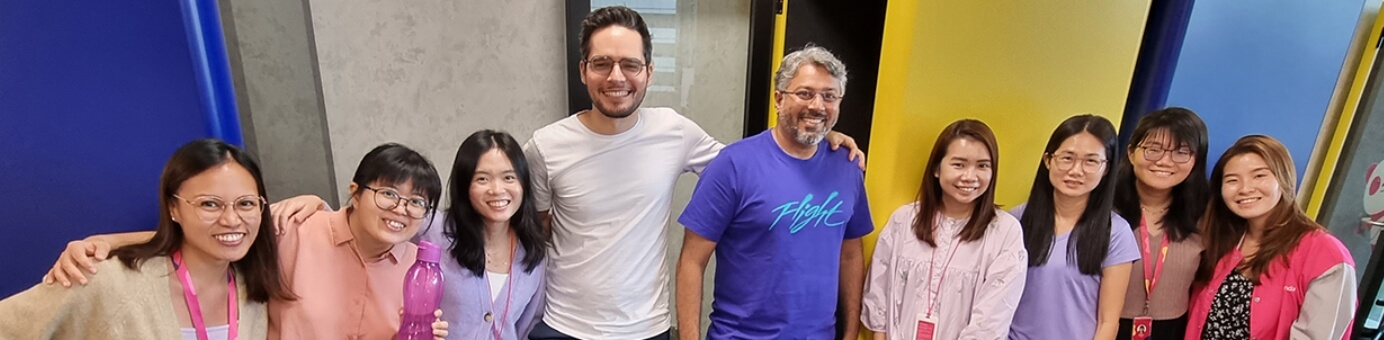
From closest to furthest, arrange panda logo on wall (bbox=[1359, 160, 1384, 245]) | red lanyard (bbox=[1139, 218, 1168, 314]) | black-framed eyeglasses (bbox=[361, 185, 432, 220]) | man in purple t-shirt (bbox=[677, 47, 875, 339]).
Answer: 1. black-framed eyeglasses (bbox=[361, 185, 432, 220])
2. man in purple t-shirt (bbox=[677, 47, 875, 339])
3. red lanyard (bbox=[1139, 218, 1168, 314])
4. panda logo on wall (bbox=[1359, 160, 1384, 245])

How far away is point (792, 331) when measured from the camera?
74.6 inches

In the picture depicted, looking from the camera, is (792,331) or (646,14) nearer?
(792,331)

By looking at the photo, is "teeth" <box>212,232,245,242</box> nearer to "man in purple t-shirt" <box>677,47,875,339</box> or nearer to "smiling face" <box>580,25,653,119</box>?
"smiling face" <box>580,25,653,119</box>

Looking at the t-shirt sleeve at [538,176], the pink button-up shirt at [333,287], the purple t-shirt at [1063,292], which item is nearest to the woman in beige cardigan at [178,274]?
the pink button-up shirt at [333,287]

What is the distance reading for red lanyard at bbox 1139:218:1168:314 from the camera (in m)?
2.01

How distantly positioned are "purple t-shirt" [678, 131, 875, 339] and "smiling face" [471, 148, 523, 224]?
1.53ft

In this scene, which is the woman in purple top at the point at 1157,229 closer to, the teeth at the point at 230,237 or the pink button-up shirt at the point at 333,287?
the pink button-up shirt at the point at 333,287

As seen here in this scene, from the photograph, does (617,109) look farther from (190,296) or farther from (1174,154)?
(1174,154)

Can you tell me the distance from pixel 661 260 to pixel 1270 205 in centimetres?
170

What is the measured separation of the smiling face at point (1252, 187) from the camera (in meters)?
1.88

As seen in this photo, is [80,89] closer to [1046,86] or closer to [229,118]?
[229,118]

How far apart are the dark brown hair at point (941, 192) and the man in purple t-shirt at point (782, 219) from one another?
17 centimetres

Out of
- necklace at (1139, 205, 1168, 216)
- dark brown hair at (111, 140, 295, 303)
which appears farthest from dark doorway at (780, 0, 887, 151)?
dark brown hair at (111, 140, 295, 303)

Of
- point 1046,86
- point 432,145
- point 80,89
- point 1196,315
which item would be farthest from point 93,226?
point 1196,315
